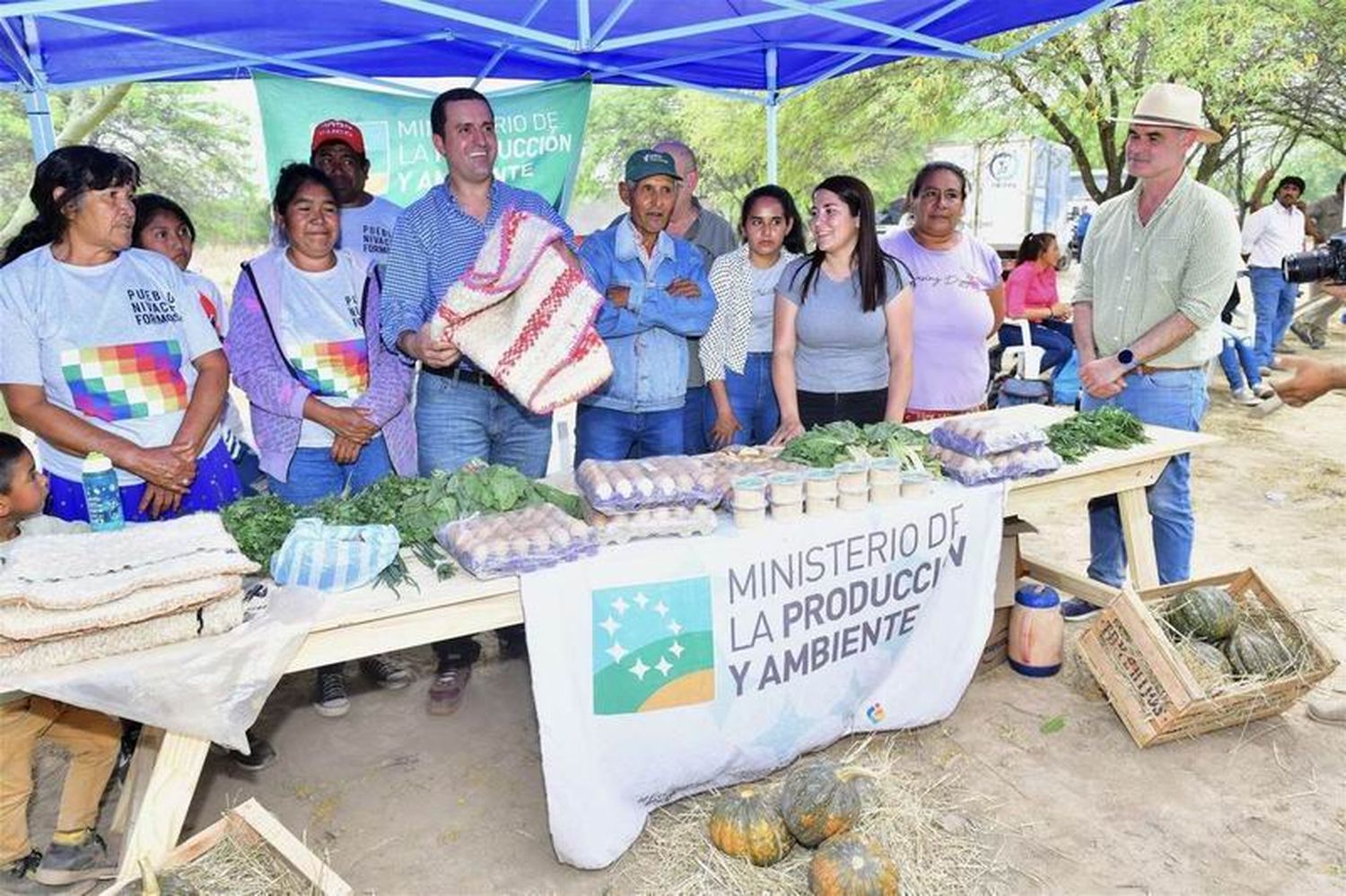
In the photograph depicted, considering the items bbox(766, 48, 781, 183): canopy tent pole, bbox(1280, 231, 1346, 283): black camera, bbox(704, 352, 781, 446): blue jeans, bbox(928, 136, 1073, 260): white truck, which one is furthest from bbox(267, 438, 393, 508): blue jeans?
bbox(928, 136, 1073, 260): white truck

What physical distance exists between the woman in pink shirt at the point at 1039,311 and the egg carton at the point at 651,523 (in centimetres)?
622

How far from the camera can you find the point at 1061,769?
10.6ft

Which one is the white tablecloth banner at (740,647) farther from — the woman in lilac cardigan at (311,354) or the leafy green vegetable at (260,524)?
the woman in lilac cardigan at (311,354)

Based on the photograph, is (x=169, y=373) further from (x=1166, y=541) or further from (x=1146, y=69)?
(x=1146, y=69)

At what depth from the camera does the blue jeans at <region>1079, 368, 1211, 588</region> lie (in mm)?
4027

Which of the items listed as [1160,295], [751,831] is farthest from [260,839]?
[1160,295]

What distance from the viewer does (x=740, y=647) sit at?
114 inches

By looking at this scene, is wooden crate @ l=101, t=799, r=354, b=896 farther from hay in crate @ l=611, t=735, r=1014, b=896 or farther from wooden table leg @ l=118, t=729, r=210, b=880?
hay in crate @ l=611, t=735, r=1014, b=896

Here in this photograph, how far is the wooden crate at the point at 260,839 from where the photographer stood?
7.31ft

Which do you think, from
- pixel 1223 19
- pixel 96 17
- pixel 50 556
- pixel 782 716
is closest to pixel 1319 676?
pixel 782 716

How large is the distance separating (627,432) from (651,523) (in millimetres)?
1058

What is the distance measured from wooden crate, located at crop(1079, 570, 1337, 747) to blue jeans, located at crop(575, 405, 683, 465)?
1.80 meters

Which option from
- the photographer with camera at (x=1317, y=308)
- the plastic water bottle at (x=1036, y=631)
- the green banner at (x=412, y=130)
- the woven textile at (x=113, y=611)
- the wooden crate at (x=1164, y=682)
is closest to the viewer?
the woven textile at (x=113, y=611)

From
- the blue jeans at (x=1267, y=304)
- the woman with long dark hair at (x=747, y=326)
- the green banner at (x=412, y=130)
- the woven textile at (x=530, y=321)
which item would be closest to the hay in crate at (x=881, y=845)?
the woven textile at (x=530, y=321)
